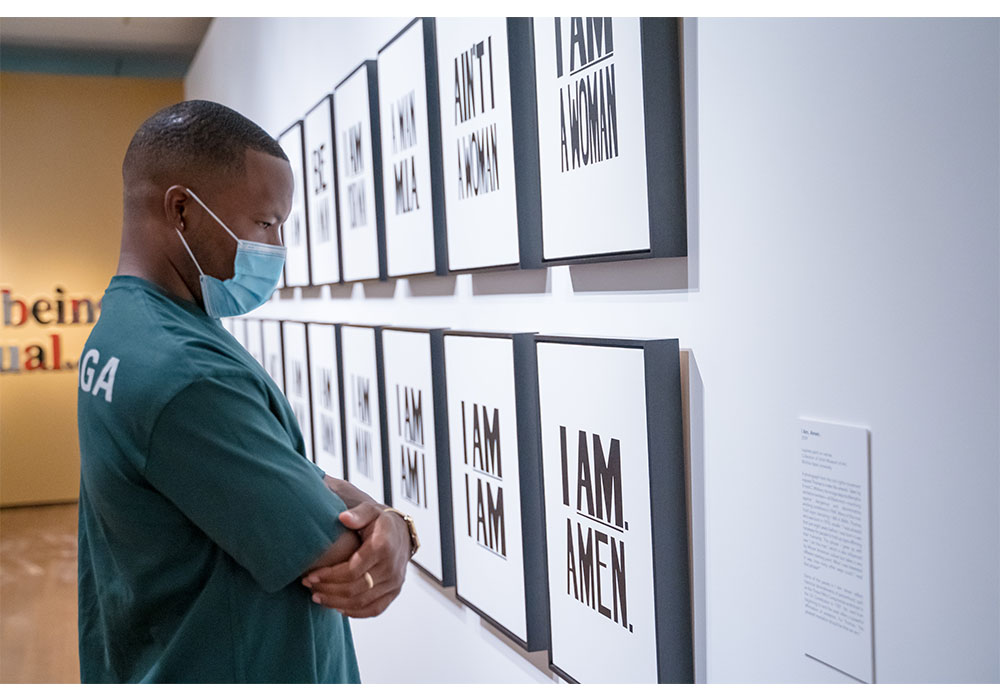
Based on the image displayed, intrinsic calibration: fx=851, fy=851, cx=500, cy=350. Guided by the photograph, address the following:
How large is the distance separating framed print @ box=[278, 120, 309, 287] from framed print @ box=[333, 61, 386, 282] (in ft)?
1.71

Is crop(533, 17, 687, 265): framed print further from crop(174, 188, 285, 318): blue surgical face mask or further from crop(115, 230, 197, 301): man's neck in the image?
crop(115, 230, 197, 301): man's neck

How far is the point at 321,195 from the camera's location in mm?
3141

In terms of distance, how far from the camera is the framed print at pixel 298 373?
3.36 m

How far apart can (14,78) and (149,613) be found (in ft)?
28.0

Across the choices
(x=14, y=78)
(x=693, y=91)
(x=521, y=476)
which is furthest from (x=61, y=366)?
(x=693, y=91)

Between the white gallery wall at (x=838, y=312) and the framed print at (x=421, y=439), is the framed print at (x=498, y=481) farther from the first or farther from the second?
the white gallery wall at (x=838, y=312)

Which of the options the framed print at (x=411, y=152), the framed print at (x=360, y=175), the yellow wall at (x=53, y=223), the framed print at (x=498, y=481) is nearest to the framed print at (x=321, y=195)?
the framed print at (x=360, y=175)

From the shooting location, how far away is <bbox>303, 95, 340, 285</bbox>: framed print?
9.78 ft

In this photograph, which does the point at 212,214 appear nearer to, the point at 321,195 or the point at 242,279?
the point at 242,279

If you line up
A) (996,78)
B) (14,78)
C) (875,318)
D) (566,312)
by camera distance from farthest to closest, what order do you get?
(14,78) → (566,312) → (875,318) → (996,78)

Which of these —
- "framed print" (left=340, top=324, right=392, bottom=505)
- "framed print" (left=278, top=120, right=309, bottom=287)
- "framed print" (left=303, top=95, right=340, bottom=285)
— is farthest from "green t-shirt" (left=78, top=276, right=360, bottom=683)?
"framed print" (left=278, top=120, right=309, bottom=287)

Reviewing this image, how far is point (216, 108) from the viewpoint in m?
1.30

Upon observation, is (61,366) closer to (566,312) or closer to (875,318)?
(566,312)

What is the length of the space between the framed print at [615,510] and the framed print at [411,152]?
0.66m
